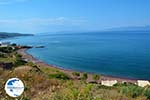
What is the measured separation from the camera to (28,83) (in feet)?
33.6

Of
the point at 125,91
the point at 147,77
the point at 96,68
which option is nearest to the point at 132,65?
the point at 96,68

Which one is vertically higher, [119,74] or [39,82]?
[39,82]

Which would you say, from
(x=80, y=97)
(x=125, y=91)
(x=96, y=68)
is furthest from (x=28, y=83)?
(x=96, y=68)

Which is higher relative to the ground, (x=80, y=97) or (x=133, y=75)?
(x=80, y=97)

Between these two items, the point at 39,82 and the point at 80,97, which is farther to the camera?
the point at 39,82

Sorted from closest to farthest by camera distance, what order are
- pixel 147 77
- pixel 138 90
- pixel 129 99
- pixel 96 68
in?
pixel 129 99 < pixel 138 90 < pixel 147 77 < pixel 96 68

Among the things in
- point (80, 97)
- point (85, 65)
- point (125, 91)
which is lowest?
point (85, 65)

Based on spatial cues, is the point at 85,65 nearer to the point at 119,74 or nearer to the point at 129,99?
the point at 119,74

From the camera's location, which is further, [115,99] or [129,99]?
[129,99]

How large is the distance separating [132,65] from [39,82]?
203ft

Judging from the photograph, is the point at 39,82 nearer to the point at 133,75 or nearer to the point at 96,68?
the point at 133,75

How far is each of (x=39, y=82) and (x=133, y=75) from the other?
50.1 metres

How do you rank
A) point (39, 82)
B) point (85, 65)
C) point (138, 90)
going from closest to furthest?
point (138, 90) < point (39, 82) < point (85, 65)

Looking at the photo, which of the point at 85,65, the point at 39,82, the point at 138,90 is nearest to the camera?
the point at 138,90
